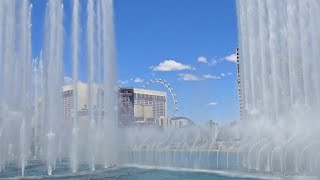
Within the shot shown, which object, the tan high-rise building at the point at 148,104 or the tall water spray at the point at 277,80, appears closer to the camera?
the tall water spray at the point at 277,80

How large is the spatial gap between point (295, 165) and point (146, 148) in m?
28.9

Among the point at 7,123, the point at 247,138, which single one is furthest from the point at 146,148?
the point at 247,138

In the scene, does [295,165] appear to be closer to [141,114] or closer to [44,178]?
[44,178]

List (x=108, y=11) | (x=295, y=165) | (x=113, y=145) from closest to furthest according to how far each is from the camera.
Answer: (x=295, y=165)
(x=113, y=145)
(x=108, y=11)

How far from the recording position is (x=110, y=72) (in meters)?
29.8

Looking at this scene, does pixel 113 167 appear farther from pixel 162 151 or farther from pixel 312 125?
pixel 162 151

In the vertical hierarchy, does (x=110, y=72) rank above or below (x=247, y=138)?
above

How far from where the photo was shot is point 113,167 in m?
27.3

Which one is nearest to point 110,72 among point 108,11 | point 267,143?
point 108,11

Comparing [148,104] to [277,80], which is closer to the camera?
[277,80]

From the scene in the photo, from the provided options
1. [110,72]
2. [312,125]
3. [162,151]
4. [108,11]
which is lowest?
[162,151]

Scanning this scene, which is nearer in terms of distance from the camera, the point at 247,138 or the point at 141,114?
the point at 247,138

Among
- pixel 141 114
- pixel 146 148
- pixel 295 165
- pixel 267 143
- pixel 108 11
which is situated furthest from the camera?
pixel 141 114

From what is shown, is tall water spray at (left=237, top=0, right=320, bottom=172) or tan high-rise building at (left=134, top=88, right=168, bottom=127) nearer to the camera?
tall water spray at (left=237, top=0, right=320, bottom=172)
